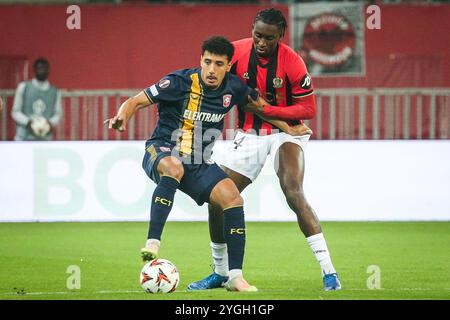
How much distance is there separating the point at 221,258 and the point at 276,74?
145 cm

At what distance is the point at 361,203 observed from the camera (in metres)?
14.0

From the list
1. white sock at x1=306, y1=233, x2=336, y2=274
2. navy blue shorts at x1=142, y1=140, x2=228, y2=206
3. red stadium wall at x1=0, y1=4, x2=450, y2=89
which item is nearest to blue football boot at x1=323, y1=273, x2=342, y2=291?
white sock at x1=306, y1=233, x2=336, y2=274

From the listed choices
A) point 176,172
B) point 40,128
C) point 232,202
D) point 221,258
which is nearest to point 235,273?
point 232,202

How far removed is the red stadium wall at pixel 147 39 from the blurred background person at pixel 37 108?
8.94ft

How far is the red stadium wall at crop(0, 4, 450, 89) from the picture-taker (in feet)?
61.3

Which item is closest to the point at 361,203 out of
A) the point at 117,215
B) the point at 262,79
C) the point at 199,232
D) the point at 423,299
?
the point at 199,232

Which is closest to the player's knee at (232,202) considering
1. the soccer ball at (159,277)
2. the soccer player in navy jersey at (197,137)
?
the soccer player in navy jersey at (197,137)

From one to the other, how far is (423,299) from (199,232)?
5.96 m

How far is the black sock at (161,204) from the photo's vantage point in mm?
7562

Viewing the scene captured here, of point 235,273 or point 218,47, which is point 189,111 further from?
point 235,273

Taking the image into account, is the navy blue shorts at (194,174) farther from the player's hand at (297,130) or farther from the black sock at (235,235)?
the player's hand at (297,130)

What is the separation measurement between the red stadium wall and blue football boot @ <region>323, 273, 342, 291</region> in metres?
10.6

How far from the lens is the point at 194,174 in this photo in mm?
7852

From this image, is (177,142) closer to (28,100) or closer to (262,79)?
(262,79)
